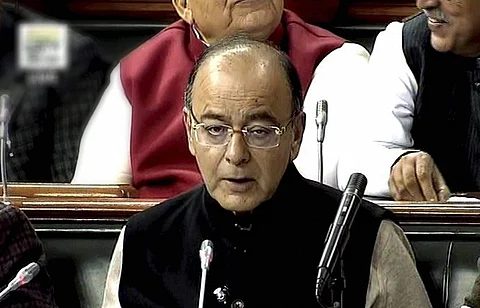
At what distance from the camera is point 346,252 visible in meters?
2.11

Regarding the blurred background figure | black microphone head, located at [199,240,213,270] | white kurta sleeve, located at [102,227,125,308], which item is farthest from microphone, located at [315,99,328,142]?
the blurred background figure

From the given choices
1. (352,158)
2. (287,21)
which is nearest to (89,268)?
(352,158)

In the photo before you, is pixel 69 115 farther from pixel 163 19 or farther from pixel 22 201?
pixel 22 201

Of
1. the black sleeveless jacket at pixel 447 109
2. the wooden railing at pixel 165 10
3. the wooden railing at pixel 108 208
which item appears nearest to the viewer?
the wooden railing at pixel 108 208

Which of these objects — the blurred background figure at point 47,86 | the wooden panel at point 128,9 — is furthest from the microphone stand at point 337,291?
the wooden panel at point 128,9

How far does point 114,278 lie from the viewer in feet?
7.24

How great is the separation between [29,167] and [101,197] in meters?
0.81

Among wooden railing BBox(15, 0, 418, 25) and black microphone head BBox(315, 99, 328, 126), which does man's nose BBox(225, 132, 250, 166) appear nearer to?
black microphone head BBox(315, 99, 328, 126)

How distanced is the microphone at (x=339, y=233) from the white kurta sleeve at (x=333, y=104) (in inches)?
34.2

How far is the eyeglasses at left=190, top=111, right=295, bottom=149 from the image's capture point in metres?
2.05

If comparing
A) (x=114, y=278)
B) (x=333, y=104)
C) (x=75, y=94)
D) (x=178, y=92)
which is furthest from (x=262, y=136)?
(x=75, y=94)

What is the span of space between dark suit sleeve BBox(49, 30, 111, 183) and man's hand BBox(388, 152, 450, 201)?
3.44 ft

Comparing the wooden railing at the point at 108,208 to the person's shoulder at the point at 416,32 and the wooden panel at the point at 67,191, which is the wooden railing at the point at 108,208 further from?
the person's shoulder at the point at 416,32

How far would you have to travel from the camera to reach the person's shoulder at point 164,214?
221 centimetres
